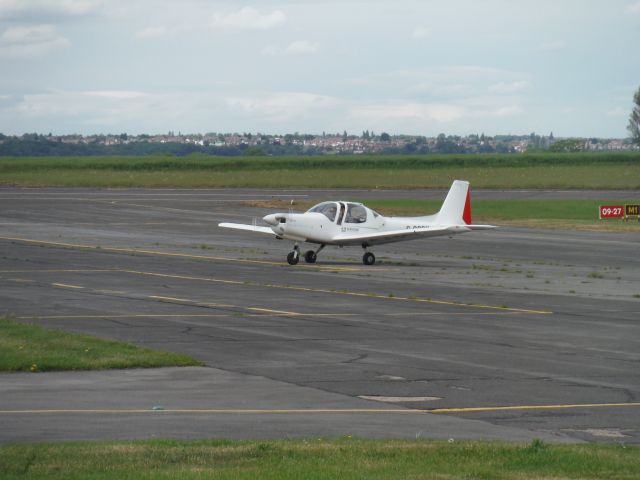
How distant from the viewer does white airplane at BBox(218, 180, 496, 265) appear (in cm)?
3834

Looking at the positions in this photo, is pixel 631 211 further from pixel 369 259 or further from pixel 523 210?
pixel 369 259

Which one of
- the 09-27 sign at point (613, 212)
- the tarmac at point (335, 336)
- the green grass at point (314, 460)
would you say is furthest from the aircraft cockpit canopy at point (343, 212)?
Answer: the 09-27 sign at point (613, 212)

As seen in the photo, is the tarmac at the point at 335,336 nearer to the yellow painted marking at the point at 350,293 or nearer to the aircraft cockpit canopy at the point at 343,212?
the yellow painted marking at the point at 350,293

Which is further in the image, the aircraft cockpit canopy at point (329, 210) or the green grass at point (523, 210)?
the green grass at point (523, 210)

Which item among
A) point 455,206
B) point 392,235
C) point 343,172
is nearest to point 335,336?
point 392,235

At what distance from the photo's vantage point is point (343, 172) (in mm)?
130875

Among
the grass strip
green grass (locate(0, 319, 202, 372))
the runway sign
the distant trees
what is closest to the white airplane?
green grass (locate(0, 319, 202, 372))

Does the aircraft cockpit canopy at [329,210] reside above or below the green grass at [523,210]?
above

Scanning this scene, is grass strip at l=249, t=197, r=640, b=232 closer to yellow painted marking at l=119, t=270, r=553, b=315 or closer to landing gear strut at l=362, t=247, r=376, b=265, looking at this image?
landing gear strut at l=362, t=247, r=376, b=265

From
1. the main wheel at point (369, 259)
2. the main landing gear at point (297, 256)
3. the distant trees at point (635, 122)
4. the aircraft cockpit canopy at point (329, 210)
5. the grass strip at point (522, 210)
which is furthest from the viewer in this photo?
the distant trees at point (635, 122)

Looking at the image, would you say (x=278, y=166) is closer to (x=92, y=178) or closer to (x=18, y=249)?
(x=92, y=178)

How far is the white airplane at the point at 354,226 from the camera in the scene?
38.3 metres

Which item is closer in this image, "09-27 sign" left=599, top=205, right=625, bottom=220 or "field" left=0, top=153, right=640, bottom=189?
"09-27 sign" left=599, top=205, right=625, bottom=220

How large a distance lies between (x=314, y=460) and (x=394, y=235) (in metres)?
27.9
